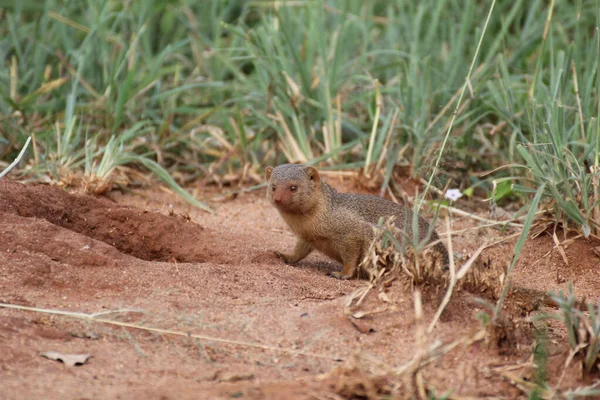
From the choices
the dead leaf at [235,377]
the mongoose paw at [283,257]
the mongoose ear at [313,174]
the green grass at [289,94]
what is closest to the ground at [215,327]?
the dead leaf at [235,377]

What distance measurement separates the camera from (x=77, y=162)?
524 cm

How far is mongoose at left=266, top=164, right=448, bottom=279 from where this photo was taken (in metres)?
4.36

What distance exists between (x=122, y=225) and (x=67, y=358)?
65.7 inches

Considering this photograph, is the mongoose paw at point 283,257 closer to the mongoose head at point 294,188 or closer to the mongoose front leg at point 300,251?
the mongoose front leg at point 300,251

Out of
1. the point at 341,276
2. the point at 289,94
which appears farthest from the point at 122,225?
the point at 289,94

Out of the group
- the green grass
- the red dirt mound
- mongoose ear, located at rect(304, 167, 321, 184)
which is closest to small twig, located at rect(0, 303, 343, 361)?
the red dirt mound

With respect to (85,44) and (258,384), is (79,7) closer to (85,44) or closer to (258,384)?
(85,44)

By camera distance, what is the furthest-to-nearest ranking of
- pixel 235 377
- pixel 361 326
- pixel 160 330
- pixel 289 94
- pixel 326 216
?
pixel 289 94
pixel 326 216
pixel 361 326
pixel 160 330
pixel 235 377

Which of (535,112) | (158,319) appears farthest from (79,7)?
(158,319)

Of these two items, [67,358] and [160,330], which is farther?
[160,330]

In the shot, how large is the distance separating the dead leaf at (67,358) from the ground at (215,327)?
2 cm

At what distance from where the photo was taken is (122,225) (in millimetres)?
4305

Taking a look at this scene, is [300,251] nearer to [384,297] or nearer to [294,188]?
[294,188]

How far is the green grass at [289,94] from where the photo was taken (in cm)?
526
